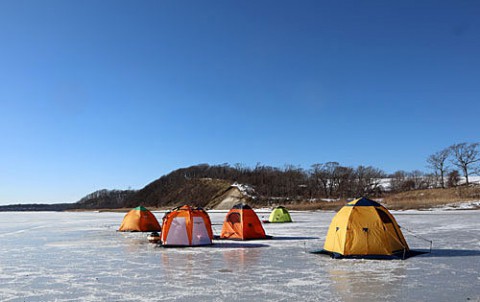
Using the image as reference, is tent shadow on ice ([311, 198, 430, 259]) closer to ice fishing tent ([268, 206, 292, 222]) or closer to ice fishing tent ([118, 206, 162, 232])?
ice fishing tent ([118, 206, 162, 232])

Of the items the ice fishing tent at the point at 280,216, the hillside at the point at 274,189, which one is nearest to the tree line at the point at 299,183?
the hillside at the point at 274,189

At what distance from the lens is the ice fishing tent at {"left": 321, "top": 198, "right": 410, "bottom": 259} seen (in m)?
13.3

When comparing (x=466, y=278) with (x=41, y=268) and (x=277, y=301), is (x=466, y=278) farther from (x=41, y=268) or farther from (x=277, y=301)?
(x=41, y=268)

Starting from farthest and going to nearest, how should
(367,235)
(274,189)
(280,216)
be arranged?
(274,189)
(280,216)
(367,235)

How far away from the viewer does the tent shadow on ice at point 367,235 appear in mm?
13258

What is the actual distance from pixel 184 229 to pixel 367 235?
8.04m

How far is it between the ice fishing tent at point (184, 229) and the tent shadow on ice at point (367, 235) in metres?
6.31

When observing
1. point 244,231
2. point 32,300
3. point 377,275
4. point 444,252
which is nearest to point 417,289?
point 377,275

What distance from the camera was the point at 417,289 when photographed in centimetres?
870

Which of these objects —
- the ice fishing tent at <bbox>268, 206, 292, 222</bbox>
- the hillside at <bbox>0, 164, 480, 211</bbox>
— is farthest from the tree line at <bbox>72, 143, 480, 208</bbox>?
the ice fishing tent at <bbox>268, 206, 292, 222</bbox>

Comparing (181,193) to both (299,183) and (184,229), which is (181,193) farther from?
(184,229)

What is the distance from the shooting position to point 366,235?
13375 mm

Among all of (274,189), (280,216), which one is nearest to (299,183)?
(274,189)

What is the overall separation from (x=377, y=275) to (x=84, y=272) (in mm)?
8121
